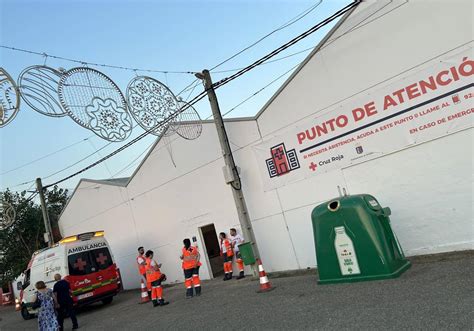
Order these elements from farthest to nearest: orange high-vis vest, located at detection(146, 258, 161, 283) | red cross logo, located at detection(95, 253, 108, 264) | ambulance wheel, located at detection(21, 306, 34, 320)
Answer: ambulance wheel, located at detection(21, 306, 34, 320), red cross logo, located at detection(95, 253, 108, 264), orange high-vis vest, located at detection(146, 258, 161, 283)

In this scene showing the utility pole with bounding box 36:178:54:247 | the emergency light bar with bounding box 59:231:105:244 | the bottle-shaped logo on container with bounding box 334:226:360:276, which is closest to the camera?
the bottle-shaped logo on container with bounding box 334:226:360:276

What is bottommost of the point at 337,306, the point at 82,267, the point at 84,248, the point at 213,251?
the point at 337,306

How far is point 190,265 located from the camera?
35.6 feet

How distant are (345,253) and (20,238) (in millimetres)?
20942

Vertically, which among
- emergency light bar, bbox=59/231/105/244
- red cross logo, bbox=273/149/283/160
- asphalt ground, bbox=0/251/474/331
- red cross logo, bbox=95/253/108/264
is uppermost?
A: red cross logo, bbox=273/149/283/160

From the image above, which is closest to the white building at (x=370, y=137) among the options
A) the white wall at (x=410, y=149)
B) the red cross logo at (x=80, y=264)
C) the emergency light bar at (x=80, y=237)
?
the white wall at (x=410, y=149)

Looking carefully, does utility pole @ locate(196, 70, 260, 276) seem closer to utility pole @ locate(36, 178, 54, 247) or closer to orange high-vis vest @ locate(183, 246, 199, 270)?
orange high-vis vest @ locate(183, 246, 199, 270)

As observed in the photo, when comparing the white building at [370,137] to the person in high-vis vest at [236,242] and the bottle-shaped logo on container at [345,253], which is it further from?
the bottle-shaped logo on container at [345,253]

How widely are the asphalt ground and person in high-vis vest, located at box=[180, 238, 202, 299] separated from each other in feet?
1.28

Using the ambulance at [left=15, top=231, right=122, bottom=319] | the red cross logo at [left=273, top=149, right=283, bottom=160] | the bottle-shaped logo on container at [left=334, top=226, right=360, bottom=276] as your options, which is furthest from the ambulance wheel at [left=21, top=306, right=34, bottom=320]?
the bottle-shaped logo on container at [left=334, top=226, right=360, bottom=276]

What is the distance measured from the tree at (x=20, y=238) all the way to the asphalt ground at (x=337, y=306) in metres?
14.0

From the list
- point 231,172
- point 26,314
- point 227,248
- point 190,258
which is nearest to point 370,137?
point 231,172

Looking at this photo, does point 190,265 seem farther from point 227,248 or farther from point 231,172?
point 231,172

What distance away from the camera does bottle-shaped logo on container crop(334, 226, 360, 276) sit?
301 inches
